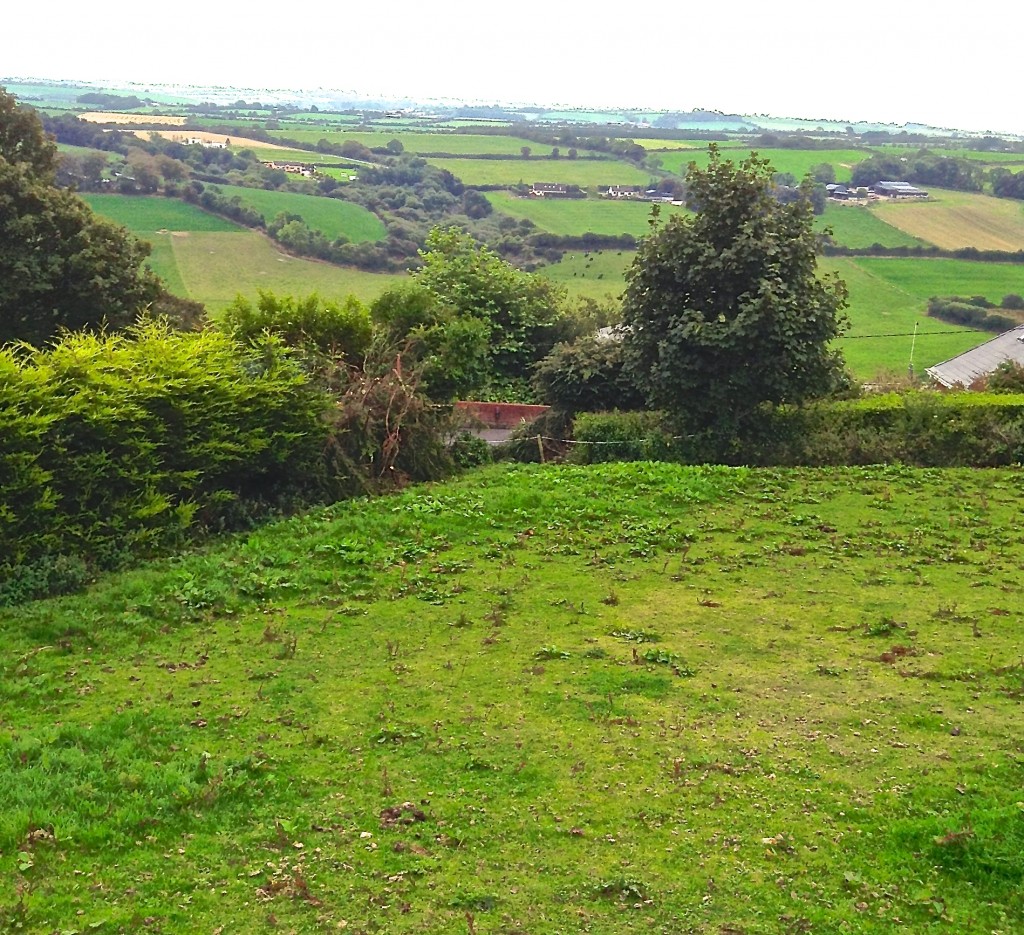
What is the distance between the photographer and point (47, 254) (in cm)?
1931

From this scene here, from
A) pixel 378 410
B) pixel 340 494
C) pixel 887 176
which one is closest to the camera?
pixel 340 494

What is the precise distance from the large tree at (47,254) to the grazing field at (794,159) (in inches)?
2416

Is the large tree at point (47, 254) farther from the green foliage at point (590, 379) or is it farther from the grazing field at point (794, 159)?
the grazing field at point (794, 159)

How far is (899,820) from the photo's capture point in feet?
22.5

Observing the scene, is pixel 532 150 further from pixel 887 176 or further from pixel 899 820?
pixel 899 820

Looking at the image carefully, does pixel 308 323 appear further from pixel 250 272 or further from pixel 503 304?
pixel 250 272

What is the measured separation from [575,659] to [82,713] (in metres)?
4.69

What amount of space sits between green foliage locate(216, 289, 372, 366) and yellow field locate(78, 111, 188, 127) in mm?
78431

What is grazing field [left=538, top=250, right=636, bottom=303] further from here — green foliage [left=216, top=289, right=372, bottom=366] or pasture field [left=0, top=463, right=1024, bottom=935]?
pasture field [left=0, top=463, right=1024, bottom=935]

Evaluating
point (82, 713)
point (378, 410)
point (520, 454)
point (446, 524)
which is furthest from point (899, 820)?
point (520, 454)

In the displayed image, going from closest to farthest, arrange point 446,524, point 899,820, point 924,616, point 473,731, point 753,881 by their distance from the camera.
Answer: point 753,881
point 899,820
point 473,731
point 924,616
point 446,524

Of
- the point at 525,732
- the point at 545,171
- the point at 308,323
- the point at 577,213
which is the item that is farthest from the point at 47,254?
the point at 545,171

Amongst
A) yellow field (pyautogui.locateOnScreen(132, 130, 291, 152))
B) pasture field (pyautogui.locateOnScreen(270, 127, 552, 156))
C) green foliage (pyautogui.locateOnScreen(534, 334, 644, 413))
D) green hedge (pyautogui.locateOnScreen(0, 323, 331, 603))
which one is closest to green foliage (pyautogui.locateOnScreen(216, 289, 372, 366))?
green hedge (pyautogui.locateOnScreen(0, 323, 331, 603))

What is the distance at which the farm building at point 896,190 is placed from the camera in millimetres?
70875
